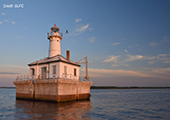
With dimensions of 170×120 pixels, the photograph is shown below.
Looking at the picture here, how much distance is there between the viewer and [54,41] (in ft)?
121

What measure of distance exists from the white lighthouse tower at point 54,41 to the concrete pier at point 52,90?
9842 millimetres

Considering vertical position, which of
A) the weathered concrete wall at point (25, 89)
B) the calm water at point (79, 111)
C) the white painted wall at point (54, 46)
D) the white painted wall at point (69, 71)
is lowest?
the calm water at point (79, 111)

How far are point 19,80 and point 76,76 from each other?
12.9 metres

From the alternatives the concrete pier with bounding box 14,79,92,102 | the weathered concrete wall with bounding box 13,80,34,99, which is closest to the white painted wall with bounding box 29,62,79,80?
the concrete pier with bounding box 14,79,92,102

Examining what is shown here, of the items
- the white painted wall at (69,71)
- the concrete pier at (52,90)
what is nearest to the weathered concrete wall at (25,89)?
the concrete pier at (52,90)

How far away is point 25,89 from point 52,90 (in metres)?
8.91

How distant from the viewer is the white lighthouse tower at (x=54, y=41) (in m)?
36.5

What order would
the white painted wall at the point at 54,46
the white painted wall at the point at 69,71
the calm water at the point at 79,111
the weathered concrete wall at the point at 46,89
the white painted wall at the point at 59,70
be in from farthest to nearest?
the white painted wall at the point at 54,46
the white painted wall at the point at 69,71
the white painted wall at the point at 59,70
the weathered concrete wall at the point at 46,89
the calm water at the point at 79,111

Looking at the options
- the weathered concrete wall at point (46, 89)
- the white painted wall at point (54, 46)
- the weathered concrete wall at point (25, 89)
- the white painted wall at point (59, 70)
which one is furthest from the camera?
the white painted wall at point (54, 46)

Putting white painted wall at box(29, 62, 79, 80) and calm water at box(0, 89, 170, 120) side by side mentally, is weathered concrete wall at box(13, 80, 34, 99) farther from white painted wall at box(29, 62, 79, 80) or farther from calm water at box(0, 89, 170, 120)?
white painted wall at box(29, 62, 79, 80)

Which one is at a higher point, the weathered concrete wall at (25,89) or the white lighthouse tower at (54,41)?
the white lighthouse tower at (54,41)

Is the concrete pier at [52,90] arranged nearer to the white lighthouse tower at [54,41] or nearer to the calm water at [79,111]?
the calm water at [79,111]

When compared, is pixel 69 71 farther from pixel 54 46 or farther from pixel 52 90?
pixel 54 46

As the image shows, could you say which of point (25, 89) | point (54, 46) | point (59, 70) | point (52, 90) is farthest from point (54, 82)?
point (54, 46)
